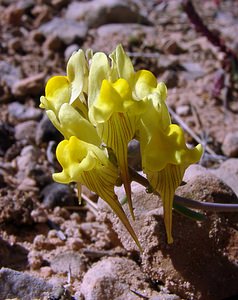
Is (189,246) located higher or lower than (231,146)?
higher

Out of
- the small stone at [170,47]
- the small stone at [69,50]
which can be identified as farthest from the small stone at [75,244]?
the small stone at [170,47]

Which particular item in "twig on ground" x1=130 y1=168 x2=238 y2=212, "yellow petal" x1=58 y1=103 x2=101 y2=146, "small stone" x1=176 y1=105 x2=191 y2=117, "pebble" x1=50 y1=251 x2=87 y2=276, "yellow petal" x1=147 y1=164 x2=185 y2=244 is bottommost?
"small stone" x1=176 y1=105 x2=191 y2=117

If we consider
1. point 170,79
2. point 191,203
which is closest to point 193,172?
point 191,203

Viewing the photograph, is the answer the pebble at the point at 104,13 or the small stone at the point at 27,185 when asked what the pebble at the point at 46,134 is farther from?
the pebble at the point at 104,13

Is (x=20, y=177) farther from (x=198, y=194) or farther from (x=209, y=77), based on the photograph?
(x=209, y=77)

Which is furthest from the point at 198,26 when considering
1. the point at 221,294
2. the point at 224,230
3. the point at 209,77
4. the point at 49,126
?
the point at 221,294

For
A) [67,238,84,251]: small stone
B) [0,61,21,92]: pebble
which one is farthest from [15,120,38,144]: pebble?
[67,238,84,251]: small stone

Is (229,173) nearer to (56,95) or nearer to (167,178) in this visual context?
(167,178)

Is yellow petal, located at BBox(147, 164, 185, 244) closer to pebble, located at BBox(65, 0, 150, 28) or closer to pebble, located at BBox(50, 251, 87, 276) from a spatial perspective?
pebble, located at BBox(50, 251, 87, 276)
